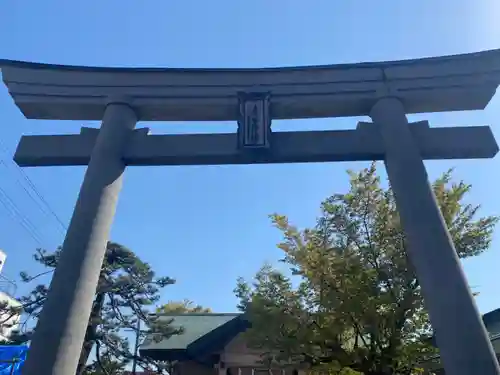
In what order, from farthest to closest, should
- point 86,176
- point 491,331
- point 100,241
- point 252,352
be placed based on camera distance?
point 491,331, point 252,352, point 86,176, point 100,241

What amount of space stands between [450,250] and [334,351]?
4.34 m

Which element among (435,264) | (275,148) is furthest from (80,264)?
(435,264)

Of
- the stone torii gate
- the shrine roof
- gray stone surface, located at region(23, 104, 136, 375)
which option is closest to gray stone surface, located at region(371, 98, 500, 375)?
the stone torii gate

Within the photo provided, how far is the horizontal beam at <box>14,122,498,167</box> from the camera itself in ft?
16.4

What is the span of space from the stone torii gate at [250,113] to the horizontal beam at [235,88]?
1 centimetres

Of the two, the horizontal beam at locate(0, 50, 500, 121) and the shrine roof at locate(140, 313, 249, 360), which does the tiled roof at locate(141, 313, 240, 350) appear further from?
the horizontal beam at locate(0, 50, 500, 121)

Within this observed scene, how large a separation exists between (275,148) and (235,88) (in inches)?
41.5

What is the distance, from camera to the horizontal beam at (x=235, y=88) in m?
5.33

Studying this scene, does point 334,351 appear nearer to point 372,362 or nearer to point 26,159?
point 372,362

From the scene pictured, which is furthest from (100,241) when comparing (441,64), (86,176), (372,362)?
(372,362)

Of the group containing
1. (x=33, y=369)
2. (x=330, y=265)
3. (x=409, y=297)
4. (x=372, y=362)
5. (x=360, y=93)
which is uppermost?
(x=360, y=93)

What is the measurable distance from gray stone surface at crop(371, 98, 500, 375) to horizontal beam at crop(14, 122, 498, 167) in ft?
0.92

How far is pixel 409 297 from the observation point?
7551mm

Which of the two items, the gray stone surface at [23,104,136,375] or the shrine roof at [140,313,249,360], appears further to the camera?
the shrine roof at [140,313,249,360]
